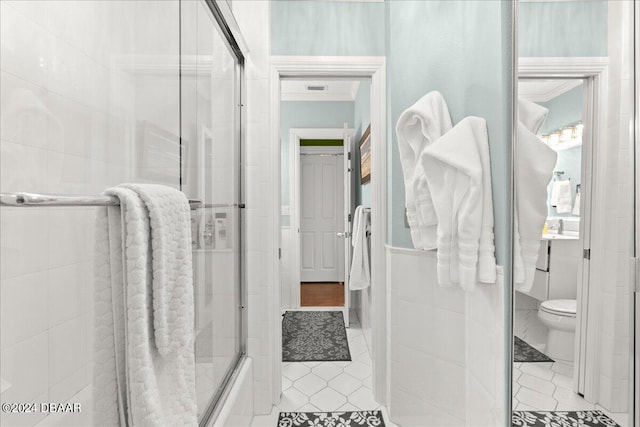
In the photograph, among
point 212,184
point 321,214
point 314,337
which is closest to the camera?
point 212,184

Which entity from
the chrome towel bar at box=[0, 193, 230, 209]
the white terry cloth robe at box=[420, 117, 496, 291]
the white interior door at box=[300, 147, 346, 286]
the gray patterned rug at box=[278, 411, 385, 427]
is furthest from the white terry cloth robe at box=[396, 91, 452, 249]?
the white interior door at box=[300, 147, 346, 286]

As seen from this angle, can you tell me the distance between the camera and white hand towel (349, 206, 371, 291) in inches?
→ 129

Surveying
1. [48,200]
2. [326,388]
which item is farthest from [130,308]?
[326,388]

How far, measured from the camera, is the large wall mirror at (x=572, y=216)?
865 mm

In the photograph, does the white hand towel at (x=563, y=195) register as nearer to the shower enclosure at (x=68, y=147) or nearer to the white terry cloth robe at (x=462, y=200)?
the white terry cloth robe at (x=462, y=200)

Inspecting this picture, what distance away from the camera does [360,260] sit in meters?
3.32

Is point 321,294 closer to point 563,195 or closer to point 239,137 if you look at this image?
point 239,137

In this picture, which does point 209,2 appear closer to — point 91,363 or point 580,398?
point 91,363

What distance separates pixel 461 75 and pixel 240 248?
1.43 meters

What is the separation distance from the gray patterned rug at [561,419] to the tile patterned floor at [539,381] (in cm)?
1

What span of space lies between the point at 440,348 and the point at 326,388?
3.26ft

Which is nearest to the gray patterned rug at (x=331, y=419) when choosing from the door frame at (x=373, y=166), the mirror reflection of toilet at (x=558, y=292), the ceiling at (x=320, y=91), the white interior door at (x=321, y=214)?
the door frame at (x=373, y=166)

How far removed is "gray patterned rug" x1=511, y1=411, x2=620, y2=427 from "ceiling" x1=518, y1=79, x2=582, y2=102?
0.86 meters

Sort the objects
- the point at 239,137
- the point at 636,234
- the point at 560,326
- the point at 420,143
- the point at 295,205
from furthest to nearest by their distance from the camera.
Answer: the point at 295,205 < the point at 239,137 < the point at 420,143 < the point at 560,326 < the point at 636,234
